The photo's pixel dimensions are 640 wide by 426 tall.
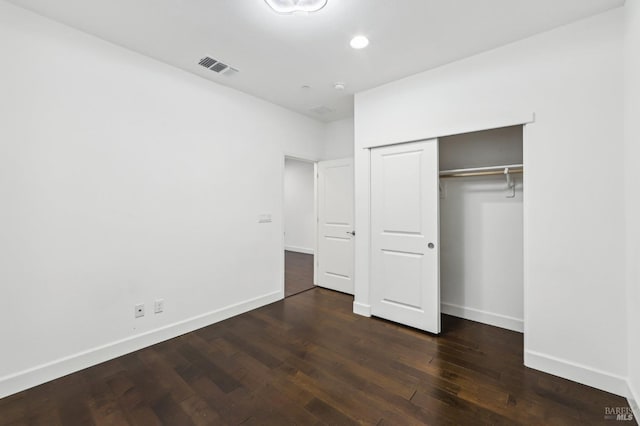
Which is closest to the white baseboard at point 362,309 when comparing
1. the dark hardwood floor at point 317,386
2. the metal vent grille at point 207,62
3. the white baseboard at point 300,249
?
the dark hardwood floor at point 317,386

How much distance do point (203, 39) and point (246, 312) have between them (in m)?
3.05

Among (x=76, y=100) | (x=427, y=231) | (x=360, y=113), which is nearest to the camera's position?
(x=76, y=100)

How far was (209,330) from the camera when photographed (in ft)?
9.75

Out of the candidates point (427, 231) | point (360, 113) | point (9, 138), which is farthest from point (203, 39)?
point (427, 231)

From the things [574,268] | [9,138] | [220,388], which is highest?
[9,138]

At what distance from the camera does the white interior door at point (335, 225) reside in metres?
4.16

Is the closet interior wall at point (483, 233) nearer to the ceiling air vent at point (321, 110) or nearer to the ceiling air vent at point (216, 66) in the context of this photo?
the ceiling air vent at point (321, 110)

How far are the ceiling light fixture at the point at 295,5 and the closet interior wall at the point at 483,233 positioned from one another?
2.23 metres

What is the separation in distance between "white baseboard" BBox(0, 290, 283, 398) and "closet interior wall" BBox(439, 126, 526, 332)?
8.97 ft

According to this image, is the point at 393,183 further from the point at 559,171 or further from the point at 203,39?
the point at 203,39

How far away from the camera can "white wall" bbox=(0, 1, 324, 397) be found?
2.01 meters

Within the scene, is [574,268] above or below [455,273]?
above

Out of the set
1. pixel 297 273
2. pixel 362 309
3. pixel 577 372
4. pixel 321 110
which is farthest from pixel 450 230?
pixel 297 273

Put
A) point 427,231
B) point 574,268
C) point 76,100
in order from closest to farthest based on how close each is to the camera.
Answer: point 574,268
point 76,100
point 427,231
